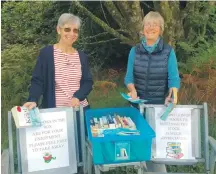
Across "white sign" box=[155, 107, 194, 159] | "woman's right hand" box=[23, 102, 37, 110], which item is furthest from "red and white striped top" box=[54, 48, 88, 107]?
"white sign" box=[155, 107, 194, 159]

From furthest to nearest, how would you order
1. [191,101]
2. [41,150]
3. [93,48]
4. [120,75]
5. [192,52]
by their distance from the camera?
[93,48], [120,75], [192,52], [191,101], [41,150]

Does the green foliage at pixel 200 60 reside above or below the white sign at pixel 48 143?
above

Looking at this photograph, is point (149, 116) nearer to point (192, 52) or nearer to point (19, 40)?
point (192, 52)

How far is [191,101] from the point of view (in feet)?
17.7

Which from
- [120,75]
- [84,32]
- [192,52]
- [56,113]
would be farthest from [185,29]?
[56,113]

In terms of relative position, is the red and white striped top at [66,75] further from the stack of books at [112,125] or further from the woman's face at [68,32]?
the stack of books at [112,125]

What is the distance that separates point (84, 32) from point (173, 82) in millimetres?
5608

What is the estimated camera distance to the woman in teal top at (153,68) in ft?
10.1

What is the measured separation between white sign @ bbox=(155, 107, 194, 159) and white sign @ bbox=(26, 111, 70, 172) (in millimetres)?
780

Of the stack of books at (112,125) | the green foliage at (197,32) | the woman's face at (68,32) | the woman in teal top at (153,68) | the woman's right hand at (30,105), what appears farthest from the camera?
the green foliage at (197,32)

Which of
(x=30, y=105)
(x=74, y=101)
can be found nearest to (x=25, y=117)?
(x=30, y=105)

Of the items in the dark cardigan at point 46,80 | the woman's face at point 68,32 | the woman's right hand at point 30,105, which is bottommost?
the woman's right hand at point 30,105

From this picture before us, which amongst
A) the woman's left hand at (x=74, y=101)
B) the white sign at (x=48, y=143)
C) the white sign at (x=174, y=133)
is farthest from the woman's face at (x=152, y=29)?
the white sign at (x=48, y=143)

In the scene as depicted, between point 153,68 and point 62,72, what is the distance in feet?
2.51
